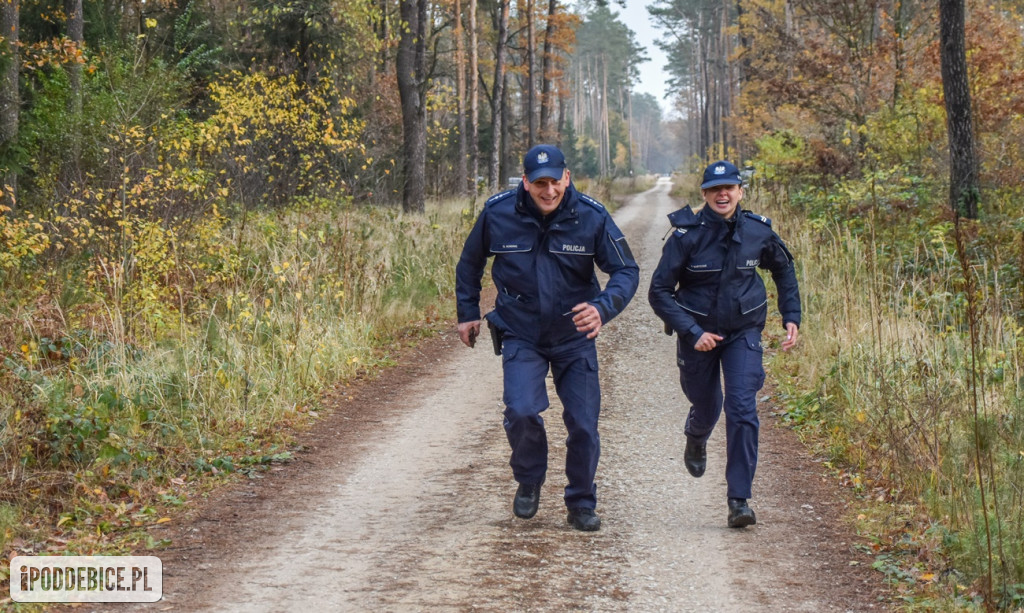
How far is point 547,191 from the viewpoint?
16.9 feet

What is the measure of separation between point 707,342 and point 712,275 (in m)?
0.39

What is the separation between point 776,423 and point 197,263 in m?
5.78

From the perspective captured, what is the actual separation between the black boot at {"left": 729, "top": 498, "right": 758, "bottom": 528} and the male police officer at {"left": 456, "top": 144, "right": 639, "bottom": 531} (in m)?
0.76

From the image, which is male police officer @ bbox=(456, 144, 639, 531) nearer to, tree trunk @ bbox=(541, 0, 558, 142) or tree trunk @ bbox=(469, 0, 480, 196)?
tree trunk @ bbox=(469, 0, 480, 196)

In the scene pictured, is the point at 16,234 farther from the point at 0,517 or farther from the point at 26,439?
the point at 0,517

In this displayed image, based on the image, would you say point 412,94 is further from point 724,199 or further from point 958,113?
point 724,199

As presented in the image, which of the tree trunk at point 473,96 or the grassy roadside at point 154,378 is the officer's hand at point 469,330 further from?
the tree trunk at point 473,96

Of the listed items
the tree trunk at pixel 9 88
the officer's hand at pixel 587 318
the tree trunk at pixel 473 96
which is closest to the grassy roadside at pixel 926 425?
the officer's hand at pixel 587 318

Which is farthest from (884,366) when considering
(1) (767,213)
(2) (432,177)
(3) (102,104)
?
(2) (432,177)

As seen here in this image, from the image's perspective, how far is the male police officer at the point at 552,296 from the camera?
5.22 metres

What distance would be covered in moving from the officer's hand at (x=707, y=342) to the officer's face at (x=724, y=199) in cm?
67

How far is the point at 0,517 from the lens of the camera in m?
5.43

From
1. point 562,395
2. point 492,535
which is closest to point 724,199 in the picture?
point 562,395

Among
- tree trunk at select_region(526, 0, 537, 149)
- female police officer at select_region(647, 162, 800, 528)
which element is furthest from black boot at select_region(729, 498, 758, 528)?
tree trunk at select_region(526, 0, 537, 149)
